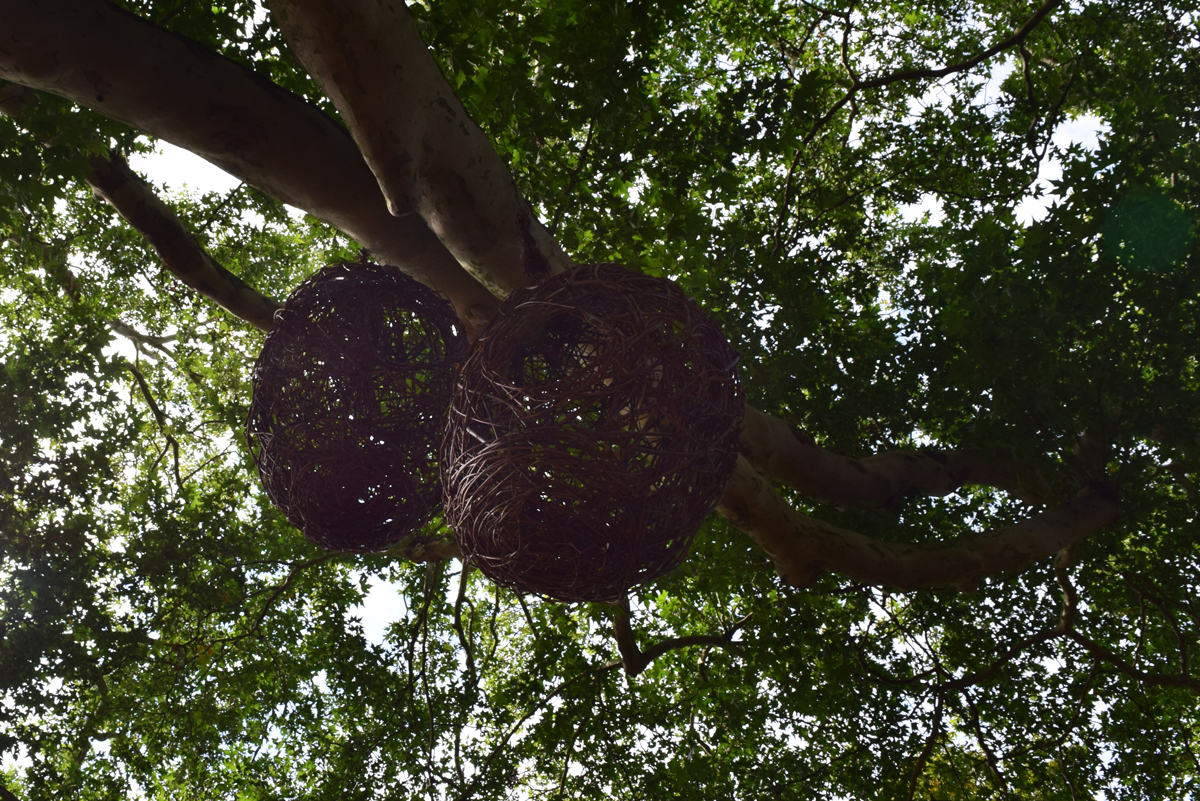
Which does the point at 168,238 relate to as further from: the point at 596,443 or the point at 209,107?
the point at 596,443

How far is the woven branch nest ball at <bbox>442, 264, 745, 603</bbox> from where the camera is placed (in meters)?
1.75

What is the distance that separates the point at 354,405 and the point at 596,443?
93 centimetres

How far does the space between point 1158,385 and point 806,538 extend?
2832mm

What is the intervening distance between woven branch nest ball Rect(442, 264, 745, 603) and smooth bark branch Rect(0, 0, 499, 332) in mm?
1375

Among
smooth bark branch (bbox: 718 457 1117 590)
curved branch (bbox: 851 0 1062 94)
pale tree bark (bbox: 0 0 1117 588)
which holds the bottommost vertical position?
smooth bark branch (bbox: 718 457 1117 590)

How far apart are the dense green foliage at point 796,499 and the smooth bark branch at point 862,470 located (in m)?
0.29

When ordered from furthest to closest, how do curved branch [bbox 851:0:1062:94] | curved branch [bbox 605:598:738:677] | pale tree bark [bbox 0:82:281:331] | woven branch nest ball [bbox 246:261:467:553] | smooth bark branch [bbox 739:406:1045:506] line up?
curved branch [bbox 605:598:738:677] < curved branch [bbox 851:0:1062:94] < smooth bark branch [bbox 739:406:1045:506] < pale tree bark [bbox 0:82:281:331] < woven branch nest ball [bbox 246:261:467:553]

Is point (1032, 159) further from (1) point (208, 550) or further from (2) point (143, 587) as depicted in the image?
(2) point (143, 587)

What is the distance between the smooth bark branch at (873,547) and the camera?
3828mm

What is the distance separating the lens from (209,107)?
2.66 meters

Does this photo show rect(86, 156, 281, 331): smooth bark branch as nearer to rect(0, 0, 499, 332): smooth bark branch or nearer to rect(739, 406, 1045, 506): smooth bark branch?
rect(0, 0, 499, 332): smooth bark branch

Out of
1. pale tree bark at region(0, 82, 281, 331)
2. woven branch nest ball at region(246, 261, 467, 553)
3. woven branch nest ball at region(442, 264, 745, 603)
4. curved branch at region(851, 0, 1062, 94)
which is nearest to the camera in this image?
woven branch nest ball at region(442, 264, 745, 603)

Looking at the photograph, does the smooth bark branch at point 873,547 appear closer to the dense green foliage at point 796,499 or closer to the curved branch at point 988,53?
the dense green foliage at point 796,499

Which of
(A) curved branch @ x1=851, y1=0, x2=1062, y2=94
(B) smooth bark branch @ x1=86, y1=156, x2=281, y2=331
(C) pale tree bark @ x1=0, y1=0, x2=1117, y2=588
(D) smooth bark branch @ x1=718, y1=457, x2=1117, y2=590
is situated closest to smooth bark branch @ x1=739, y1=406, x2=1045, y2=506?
(D) smooth bark branch @ x1=718, y1=457, x2=1117, y2=590
